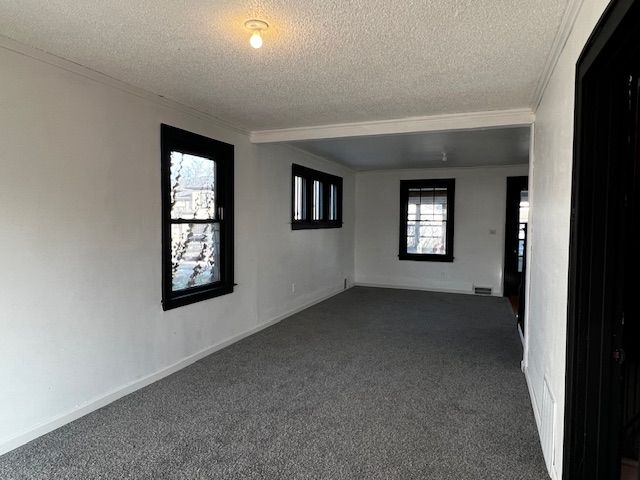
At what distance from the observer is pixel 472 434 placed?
8.59 ft

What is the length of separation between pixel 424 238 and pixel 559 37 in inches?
234

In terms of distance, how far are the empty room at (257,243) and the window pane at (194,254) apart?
0.8 inches

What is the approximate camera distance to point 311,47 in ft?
7.79

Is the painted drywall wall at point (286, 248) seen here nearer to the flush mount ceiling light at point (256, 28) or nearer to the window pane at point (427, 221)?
the window pane at point (427, 221)

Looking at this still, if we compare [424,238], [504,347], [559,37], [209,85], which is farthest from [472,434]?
[424,238]

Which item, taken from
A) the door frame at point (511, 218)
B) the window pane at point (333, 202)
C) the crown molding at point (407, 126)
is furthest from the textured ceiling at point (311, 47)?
the door frame at point (511, 218)

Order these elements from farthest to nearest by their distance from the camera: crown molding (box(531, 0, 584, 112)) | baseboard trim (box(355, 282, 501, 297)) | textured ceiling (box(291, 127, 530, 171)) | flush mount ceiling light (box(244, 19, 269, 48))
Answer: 1. baseboard trim (box(355, 282, 501, 297))
2. textured ceiling (box(291, 127, 530, 171))
3. flush mount ceiling light (box(244, 19, 269, 48))
4. crown molding (box(531, 0, 584, 112))

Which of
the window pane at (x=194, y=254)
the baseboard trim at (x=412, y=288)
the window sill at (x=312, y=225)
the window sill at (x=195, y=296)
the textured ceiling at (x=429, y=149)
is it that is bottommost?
the baseboard trim at (x=412, y=288)

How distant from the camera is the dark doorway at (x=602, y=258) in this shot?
1.68 m

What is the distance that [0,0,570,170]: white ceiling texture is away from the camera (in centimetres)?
196

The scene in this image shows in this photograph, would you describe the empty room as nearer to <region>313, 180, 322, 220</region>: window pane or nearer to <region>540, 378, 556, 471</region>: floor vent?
<region>540, 378, 556, 471</region>: floor vent

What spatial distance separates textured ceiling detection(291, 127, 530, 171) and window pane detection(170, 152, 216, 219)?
1.36 m

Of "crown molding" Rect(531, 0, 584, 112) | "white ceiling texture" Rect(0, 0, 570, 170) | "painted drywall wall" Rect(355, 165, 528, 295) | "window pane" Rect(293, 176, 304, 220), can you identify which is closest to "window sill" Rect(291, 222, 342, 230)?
"window pane" Rect(293, 176, 304, 220)

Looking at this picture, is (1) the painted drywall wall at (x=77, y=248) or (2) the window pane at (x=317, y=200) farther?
(2) the window pane at (x=317, y=200)
